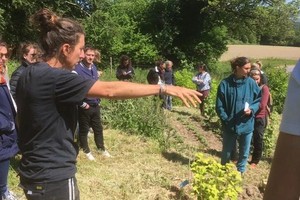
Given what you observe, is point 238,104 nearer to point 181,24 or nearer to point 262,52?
point 181,24

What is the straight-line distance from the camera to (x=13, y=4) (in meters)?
19.3

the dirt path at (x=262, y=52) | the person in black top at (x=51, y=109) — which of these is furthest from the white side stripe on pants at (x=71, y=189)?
the dirt path at (x=262, y=52)

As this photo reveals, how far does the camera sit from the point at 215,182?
459 cm

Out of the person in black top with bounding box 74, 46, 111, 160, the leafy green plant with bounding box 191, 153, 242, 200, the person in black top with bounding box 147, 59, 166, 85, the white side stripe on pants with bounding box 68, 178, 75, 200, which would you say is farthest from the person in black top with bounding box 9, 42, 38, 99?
the person in black top with bounding box 147, 59, 166, 85

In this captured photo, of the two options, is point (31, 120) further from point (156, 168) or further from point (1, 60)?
point (156, 168)

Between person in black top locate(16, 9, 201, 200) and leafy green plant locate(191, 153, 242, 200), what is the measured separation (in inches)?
88.3

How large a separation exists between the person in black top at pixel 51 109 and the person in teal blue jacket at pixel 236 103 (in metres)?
3.56

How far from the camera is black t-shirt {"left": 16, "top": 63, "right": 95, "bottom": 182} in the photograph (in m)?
2.31

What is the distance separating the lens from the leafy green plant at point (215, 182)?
4500mm

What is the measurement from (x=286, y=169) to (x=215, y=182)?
368 centimetres

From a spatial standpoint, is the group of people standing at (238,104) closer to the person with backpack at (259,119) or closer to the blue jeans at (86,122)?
the person with backpack at (259,119)

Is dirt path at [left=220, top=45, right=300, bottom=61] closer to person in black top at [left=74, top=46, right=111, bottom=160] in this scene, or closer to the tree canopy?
the tree canopy

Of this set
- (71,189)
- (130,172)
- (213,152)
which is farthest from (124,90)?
(213,152)

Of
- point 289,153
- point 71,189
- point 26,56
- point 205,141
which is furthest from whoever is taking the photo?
point 205,141
